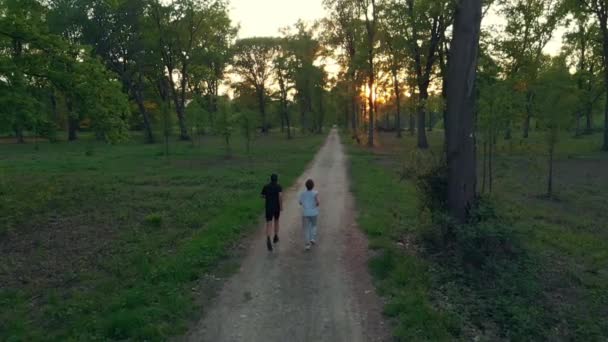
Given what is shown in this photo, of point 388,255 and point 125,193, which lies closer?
point 388,255

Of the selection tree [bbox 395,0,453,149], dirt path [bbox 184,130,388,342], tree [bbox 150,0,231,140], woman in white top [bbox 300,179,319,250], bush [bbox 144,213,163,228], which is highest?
tree [bbox 150,0,231,140]

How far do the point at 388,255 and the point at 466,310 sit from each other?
2.43 meters

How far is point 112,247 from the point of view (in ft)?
33.3

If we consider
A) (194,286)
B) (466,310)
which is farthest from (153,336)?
(466,310)

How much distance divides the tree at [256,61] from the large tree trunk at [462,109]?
56.5 m

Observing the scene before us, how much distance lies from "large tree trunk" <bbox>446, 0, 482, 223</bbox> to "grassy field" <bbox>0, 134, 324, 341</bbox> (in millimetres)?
5531

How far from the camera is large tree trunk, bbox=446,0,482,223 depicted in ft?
28.0

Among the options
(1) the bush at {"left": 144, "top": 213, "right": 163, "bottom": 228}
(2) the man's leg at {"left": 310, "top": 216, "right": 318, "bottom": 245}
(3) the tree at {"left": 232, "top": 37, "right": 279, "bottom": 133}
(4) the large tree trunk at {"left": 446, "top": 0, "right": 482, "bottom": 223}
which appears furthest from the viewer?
(3) the tree at {"left": 232, "top": 37, "right": 279, "bottom": 133}

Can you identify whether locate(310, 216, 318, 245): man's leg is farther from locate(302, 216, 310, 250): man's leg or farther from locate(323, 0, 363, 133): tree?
locate(323, 0, 363, 133): tree

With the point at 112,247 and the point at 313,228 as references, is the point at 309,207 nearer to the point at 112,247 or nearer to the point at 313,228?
the point at 313,228

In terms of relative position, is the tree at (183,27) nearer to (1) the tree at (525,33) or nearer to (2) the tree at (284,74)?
(2) the tree at (284,74)

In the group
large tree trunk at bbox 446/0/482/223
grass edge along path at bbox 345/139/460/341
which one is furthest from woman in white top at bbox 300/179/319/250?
large tree trunk at bbox 446/0/482/223

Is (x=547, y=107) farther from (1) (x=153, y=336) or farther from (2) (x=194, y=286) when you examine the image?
(1) (x=153, y=336)

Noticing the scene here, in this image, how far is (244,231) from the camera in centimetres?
1143
